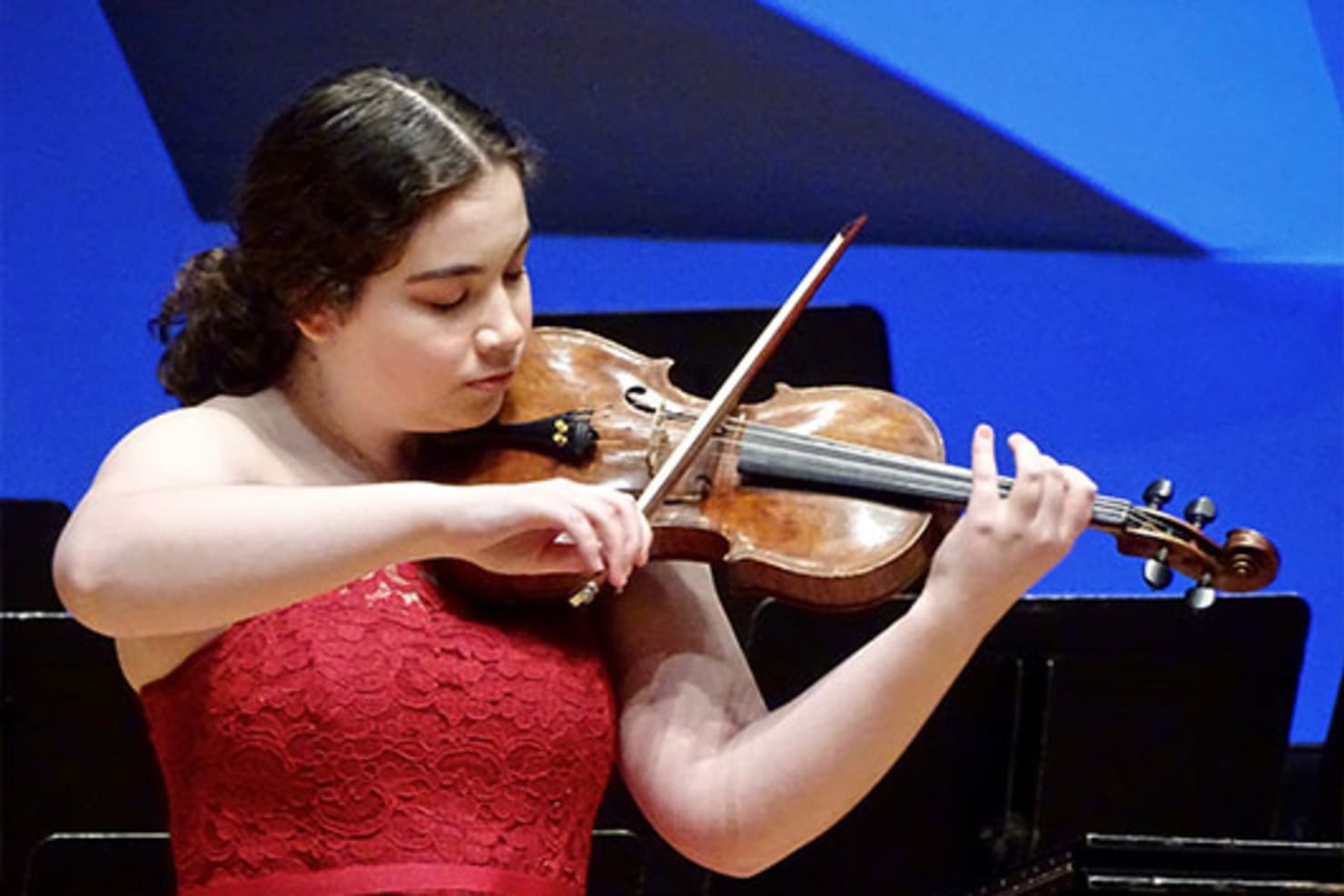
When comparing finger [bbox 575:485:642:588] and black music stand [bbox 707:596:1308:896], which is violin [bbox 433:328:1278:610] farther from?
black music stand [bbox 707:596:1308:896]

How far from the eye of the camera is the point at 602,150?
94.8 inches

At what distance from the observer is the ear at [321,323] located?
1395 millimetres

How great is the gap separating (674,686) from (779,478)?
0.18 m

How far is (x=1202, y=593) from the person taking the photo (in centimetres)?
136

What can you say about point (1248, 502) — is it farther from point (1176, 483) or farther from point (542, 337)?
point (542, 337)

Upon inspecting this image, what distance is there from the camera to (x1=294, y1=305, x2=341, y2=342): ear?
139 cm

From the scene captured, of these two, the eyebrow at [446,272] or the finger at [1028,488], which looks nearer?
the finger at [1028,488]

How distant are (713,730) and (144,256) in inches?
51.7

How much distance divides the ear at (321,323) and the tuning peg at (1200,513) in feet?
2.13

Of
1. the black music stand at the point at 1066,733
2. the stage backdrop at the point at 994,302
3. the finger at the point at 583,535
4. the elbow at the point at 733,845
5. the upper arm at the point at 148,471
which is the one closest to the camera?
the finger at the point at 583,535

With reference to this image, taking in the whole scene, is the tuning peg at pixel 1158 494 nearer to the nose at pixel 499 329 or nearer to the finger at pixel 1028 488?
the finger at pixel 1028 488

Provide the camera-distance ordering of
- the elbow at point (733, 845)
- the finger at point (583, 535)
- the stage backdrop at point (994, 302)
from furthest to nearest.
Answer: the stage backdrop at point (994, 302), the elbow at point (733, 845), the finger at point (583, 535)

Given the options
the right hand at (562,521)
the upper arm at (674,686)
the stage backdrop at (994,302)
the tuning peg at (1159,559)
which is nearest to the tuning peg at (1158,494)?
the tuning peg at (1159,559)

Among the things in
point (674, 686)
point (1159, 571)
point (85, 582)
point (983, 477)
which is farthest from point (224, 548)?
point (1159, 571)
